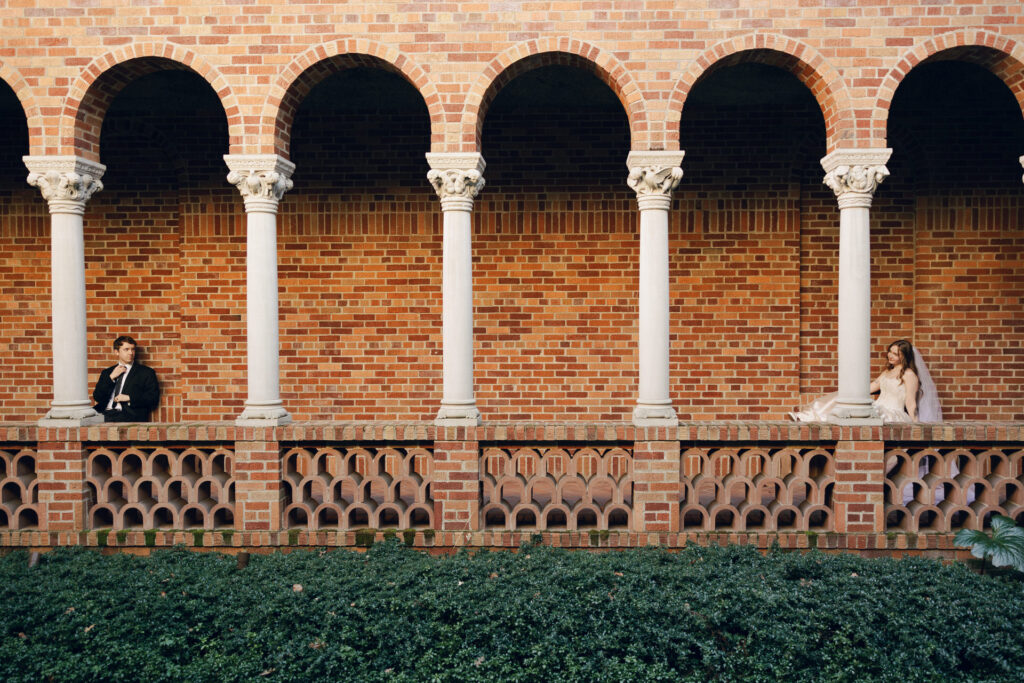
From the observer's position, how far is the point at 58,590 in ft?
18.2

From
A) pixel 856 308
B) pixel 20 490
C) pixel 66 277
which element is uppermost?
pixel 66 277

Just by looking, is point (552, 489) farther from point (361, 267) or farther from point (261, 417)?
point (361, 267)

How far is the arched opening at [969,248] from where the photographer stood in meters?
8.65

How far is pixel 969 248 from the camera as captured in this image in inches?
341

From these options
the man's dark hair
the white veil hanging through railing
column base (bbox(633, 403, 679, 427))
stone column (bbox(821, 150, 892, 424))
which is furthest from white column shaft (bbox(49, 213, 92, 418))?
the white veil hanging through railing

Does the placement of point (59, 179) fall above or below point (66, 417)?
above

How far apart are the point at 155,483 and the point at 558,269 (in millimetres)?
4922

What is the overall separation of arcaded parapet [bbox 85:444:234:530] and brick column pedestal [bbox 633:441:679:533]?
12.2 ft

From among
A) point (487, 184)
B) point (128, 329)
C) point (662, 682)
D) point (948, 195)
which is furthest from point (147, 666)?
point (948, 195)

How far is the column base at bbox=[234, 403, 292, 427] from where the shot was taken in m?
6.62

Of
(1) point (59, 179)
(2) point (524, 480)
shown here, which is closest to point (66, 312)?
(1) point (59, 179)

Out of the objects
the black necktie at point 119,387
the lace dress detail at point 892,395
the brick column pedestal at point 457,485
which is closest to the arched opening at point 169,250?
the black necktie at point 119,387

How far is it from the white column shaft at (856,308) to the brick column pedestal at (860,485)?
0.35m

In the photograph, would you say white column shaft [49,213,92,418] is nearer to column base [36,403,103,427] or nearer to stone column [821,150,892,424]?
column base [36,403,103,427]
